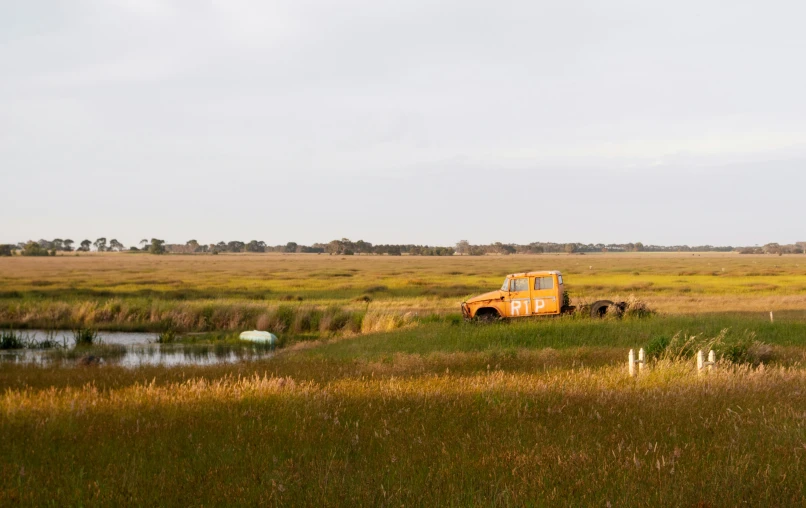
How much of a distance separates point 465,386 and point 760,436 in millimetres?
4265

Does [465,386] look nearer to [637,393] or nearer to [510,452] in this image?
[637,393]

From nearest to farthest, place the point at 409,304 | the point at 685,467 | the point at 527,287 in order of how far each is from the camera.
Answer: the point at 685,467, the point at 527,287, the point at 409,304

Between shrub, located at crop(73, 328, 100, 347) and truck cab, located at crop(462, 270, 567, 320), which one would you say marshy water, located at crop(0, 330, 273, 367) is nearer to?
shrub, located at crop(73, 328, 100, 347)

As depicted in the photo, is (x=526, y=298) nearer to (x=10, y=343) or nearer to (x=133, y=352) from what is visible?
(x=133, y=352)

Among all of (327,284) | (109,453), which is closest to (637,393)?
(109,453)

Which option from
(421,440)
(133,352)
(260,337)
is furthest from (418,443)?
(260,337)

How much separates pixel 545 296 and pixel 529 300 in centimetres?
67

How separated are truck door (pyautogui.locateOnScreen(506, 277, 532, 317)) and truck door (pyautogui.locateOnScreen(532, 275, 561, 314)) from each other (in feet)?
0.81

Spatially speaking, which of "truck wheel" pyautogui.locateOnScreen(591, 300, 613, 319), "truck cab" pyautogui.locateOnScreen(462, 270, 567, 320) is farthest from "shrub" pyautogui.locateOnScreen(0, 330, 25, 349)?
"truck wheel" pyautogui.locateOnScreen(591, 300, 613, 319)

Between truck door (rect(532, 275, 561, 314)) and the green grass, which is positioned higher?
truck door (rect(532, 275, 561, 314))

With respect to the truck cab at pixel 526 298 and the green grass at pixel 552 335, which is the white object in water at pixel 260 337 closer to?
the green grass at pixel 552 335

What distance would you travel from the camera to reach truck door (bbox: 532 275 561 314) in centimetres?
2634

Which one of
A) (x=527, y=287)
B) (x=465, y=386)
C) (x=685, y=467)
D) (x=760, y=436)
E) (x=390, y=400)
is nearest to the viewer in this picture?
(x=685, y=467)

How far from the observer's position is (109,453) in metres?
6.75
